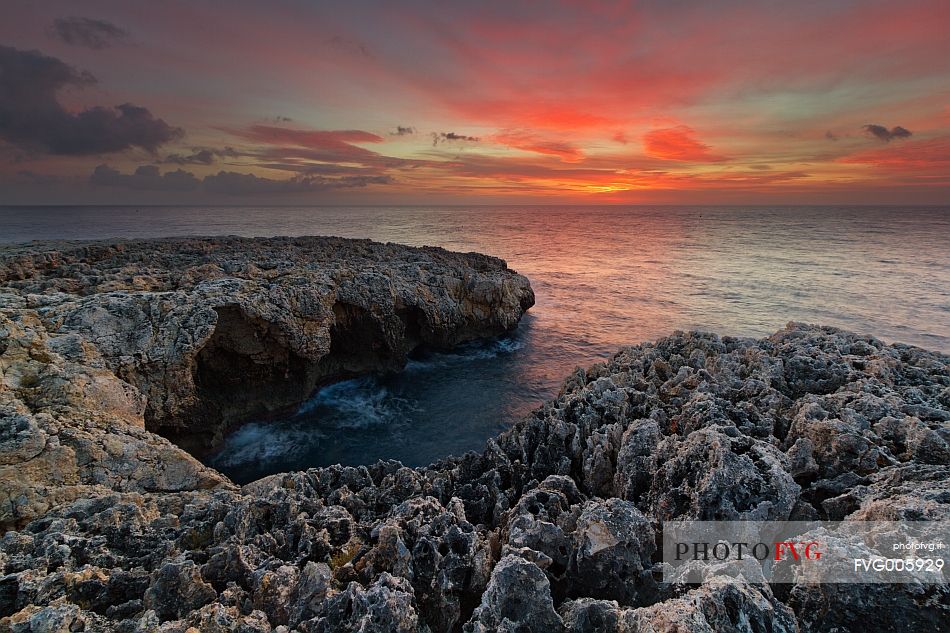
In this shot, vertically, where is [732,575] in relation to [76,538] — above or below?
above

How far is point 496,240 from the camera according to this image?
326ft

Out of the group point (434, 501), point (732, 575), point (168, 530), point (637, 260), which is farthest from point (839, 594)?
point (637, 260)

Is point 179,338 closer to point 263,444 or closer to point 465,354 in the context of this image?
point 263,444

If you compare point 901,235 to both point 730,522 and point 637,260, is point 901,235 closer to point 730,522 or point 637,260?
point 637,260

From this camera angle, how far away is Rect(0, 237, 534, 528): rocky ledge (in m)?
8.98

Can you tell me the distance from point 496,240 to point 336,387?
261ft

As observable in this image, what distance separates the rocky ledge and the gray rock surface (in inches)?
4.2

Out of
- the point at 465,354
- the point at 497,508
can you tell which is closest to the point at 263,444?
the point at 465,354

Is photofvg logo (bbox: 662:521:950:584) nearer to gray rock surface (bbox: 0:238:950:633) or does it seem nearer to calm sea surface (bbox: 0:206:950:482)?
gray rock surface (bbox: 0:238:950:633)

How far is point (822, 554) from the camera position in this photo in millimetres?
5074

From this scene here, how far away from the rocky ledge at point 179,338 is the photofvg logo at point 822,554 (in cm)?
1004

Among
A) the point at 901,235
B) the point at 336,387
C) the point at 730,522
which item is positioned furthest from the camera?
the point at 901,235

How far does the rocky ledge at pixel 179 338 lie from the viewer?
898 centimetres

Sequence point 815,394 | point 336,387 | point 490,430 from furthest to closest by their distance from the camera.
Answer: point 336,387 < point 490,430 < point 815,394
